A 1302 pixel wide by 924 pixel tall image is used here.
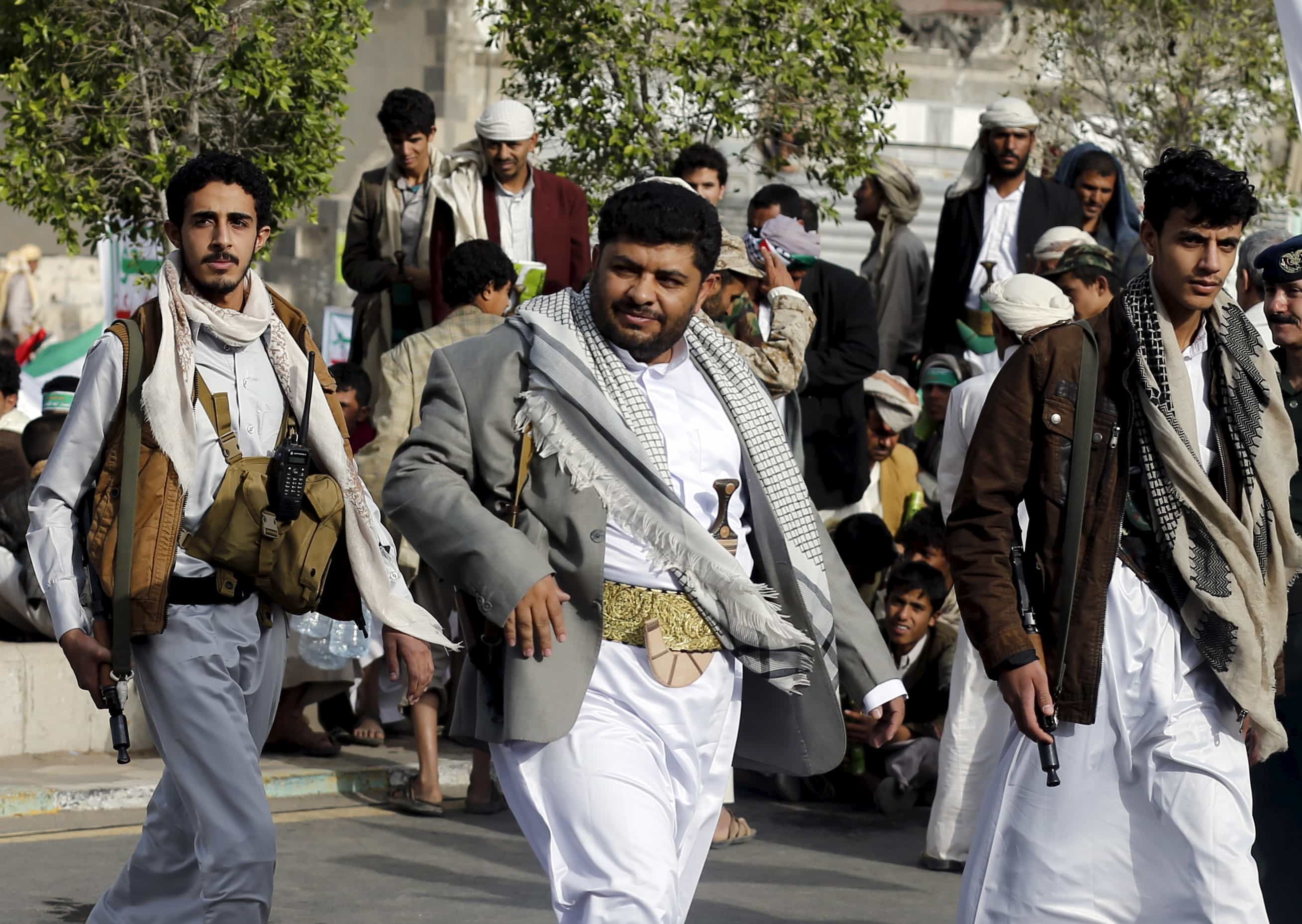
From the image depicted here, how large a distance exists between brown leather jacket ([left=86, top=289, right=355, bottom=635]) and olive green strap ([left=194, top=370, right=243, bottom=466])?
5.6 inches

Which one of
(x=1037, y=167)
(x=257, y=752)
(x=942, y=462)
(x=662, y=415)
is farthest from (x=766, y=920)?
(x=1037, y=167)

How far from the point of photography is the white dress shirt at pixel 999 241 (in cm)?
1126

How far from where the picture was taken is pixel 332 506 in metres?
5.47

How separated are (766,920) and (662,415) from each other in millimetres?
2867

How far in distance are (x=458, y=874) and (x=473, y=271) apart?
267 centimetres

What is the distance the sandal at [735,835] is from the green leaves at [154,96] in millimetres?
4482

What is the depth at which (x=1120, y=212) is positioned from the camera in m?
11.5

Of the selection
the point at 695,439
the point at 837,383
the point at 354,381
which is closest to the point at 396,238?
the point at 354,381

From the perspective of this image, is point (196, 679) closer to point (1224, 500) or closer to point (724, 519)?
point (724, 519)

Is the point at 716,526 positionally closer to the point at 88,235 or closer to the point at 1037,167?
the point at 88,235

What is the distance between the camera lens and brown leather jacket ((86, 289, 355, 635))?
5164 millimetres

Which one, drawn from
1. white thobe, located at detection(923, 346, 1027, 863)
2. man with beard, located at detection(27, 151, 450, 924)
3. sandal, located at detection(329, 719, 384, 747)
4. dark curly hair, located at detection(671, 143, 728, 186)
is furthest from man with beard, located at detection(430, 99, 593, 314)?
man with beard, located at detection(27, 151, 450, 924)

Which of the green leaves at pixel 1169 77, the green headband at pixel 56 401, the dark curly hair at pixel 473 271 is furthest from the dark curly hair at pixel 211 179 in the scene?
the green leaves at pixel 1169 77

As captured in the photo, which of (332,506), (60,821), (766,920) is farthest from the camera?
(60,821)
